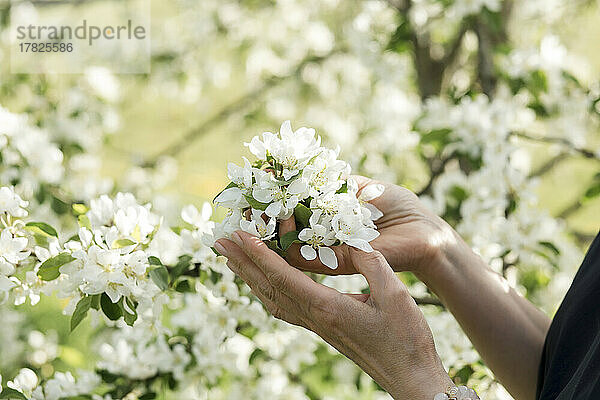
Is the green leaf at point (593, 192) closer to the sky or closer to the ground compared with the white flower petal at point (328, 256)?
closer to the ground

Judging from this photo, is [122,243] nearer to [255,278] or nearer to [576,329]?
[255,278]

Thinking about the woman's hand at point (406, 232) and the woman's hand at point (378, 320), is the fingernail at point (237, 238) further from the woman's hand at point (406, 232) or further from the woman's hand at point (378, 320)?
the woman's hand at point (406, 232)

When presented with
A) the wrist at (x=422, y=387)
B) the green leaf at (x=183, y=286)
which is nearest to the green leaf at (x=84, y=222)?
the green leaf at (x=183, y=286)

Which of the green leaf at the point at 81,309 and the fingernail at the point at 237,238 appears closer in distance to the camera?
the fingernail at the point at 237,238

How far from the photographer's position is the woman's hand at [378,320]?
94 cm

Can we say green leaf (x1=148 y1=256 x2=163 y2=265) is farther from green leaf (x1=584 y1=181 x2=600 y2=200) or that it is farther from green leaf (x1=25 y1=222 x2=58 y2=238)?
green leaf (x1=584 y1=181 x2=600 y2=200)

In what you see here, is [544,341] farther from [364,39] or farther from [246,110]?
[246,110]

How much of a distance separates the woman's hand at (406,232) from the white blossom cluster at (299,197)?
0.48ft

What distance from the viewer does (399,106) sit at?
2.91 m

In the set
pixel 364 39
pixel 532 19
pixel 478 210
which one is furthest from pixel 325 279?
pixel 532 19

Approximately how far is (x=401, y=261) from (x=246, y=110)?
265 centimetres

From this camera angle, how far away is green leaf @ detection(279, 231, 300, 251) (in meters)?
1.00

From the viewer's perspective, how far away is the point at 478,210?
185 centimetres

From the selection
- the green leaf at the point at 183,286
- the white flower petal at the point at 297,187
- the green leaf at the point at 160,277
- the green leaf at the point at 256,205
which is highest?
the white flower petal at the point at 297,187
